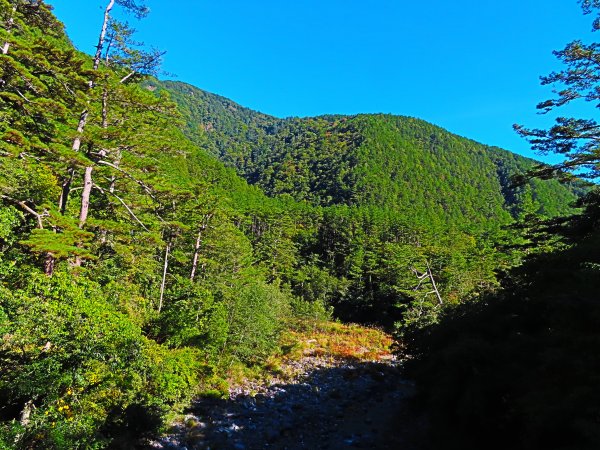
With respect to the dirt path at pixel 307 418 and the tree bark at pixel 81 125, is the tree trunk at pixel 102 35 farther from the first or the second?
the dirt path at pixel 307 418

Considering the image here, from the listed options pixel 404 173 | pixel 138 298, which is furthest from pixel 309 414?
pixel 404 173

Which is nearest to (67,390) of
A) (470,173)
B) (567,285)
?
(567,285)

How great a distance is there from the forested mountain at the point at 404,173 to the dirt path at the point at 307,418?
68.6 m

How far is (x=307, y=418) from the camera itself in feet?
45.6

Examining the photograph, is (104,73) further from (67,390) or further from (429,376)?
(429,376)

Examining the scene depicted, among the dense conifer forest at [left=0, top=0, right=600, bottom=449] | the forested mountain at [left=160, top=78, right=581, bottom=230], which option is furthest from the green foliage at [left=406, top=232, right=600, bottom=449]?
the forested mountain at [left=160, top=78, right=581, bottom=230]

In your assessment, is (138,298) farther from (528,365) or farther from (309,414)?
(528,365)

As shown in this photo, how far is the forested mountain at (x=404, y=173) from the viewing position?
102 meters

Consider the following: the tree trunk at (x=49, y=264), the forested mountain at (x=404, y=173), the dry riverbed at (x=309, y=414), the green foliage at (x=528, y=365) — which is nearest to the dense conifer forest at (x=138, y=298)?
the green foliage at (x=528, y=365)

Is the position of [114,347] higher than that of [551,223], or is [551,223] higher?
[551,223]

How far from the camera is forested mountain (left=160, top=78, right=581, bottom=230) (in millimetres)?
102125

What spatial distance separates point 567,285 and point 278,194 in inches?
4346

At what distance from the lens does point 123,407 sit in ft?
33.1

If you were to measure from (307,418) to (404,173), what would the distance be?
358 feet
